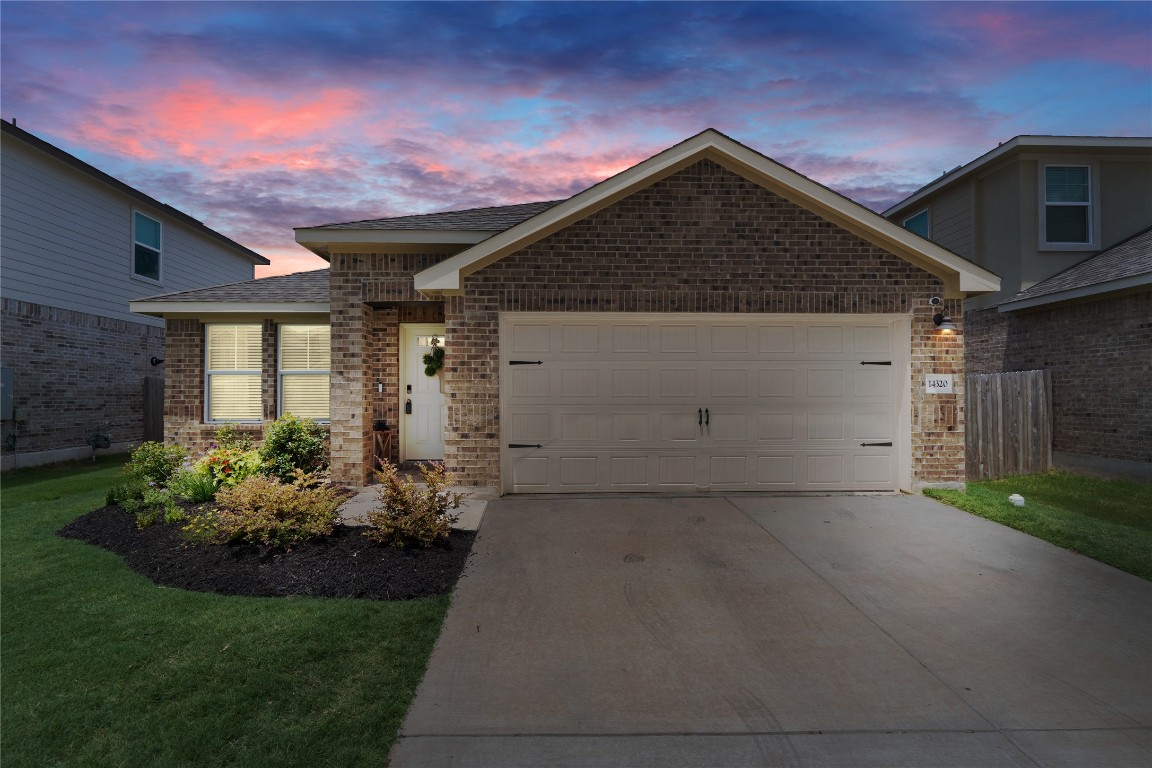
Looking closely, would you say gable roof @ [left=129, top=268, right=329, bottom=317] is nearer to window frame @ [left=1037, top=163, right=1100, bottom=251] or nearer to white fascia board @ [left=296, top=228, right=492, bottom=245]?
white fascia board @ [left=296, top=228, right=492, bottom=245]

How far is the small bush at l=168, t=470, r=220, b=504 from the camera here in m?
7.52

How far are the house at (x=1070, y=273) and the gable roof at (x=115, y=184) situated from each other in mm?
19789

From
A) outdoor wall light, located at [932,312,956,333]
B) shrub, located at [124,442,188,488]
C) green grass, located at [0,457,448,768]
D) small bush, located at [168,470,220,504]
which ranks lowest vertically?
→ green grass, located at [0,457,448,768]

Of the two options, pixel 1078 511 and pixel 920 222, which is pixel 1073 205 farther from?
pixel 1078 511

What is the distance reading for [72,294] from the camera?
42.2 feet

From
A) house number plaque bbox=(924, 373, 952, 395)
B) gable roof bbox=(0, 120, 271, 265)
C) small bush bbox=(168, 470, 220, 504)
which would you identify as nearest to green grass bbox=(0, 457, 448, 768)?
small bush bbox=(168, 470, 220, 504)

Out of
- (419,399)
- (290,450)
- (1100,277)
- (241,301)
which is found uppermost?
(1100,277)

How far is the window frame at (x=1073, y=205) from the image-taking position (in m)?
12.4

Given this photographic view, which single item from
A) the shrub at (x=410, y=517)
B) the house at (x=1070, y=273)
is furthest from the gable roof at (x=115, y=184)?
the house at (x=1070, y=273)

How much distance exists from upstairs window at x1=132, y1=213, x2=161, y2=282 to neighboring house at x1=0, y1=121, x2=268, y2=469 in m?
0.03

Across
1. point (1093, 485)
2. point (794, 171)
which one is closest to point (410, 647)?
point (794, 171)

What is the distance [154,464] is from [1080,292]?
15.4 m

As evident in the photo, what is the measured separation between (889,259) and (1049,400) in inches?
233

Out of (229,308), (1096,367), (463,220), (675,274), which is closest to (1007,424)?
(1096,367)
